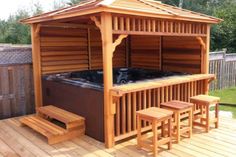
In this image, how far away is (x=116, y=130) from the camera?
4000mm

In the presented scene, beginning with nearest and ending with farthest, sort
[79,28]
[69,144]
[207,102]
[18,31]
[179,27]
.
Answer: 1. [69,144]
2. [207,102]
3. [179,27]
4. [79,28]
5. [18,31]

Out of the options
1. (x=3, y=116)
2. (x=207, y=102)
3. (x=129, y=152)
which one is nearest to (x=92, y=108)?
(x=129, y=152)

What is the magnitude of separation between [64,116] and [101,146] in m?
0.91

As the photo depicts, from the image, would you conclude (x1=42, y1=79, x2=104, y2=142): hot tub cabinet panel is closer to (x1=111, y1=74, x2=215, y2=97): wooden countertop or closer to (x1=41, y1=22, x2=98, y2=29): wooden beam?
(x1=111, y1=74, x2=215, y2=97): wooden countertop

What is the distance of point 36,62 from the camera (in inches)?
207

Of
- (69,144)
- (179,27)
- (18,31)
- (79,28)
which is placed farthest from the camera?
(18,31)

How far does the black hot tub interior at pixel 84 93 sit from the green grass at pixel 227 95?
2.20m

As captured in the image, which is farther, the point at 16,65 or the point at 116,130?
the point at 16,65

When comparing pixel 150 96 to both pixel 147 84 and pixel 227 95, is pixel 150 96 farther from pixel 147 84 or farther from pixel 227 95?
pixel 227 95

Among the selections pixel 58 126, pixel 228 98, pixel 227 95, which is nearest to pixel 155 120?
pixel 58 126

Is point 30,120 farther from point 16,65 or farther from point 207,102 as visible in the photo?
point 207,102

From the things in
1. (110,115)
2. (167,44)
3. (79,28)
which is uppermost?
(79,28)

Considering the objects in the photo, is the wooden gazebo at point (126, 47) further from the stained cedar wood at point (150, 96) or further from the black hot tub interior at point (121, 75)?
the black hot tub interior at point (121, 75)

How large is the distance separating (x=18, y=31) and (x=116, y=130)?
47.6 feet
